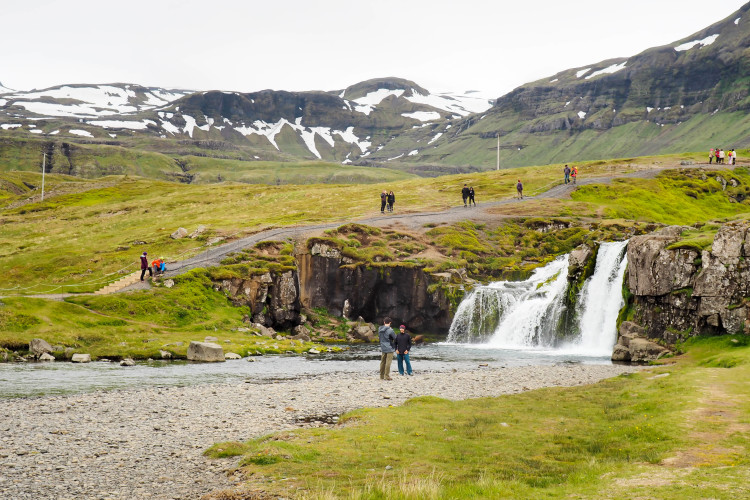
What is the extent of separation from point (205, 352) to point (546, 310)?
40.4 meters

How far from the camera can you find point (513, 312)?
240ft

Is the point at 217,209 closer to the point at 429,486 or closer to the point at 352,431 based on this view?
the point at 352,431

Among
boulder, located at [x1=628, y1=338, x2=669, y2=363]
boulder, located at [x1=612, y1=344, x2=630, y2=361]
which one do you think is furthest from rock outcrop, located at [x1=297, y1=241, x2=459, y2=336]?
boulder, located at [x1=628, y1=338, x2=669, y2=363]

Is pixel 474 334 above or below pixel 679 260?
below

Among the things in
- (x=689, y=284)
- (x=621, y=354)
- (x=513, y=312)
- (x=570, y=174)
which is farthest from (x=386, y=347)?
(x=570, y=174)

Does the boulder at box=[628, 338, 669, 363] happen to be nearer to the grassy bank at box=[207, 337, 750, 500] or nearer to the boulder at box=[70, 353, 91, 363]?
the grassy bank at box=[207, 337, 750, 500]

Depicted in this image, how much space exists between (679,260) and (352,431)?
39994mm

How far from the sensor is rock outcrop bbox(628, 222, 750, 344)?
149ft

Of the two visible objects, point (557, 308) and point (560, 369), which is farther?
point (557, 308)

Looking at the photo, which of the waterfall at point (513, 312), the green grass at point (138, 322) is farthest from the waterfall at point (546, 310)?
the green grass at point (138, 322)

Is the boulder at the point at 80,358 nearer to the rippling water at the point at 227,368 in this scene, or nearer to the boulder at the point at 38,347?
the rippling water at the point at 227,368

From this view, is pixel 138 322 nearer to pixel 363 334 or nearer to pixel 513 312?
pixel 363 334

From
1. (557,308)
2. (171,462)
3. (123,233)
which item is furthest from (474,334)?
(123,233)

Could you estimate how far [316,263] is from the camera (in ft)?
273
